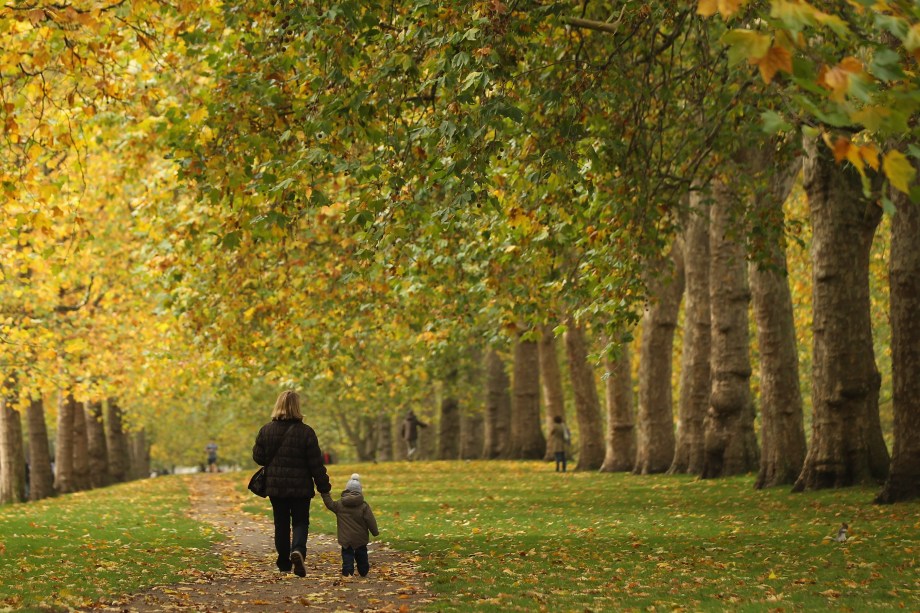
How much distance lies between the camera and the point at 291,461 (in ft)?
37.7

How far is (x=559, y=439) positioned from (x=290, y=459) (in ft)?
79.5

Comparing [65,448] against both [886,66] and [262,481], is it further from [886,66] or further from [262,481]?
[886,66]

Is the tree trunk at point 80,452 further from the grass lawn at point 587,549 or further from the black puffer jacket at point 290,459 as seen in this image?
the black puffer jacket at point 290,459

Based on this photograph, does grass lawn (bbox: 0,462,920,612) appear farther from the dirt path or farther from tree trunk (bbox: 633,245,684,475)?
tree trunk (bbox: 633,245,684,475)

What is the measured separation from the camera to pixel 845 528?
42.4 feet

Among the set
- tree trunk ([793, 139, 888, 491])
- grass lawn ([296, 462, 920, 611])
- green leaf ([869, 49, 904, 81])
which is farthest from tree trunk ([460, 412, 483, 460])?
green leaf ([869, 49, 904, 81])

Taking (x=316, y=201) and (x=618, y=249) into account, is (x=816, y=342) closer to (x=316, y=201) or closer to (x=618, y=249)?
(x=618, y=249)

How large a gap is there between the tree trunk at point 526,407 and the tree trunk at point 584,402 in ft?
18.8

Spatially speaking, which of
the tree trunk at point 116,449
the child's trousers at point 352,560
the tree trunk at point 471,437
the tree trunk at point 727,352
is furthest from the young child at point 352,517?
the tree trunk at point 471,437

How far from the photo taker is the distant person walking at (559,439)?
1304 inches

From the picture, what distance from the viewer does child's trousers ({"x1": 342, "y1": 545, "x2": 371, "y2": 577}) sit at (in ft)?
38.5

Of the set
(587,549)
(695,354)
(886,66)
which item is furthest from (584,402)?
(886,66)

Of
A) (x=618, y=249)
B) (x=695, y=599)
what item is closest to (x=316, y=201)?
(x=618, y=249)

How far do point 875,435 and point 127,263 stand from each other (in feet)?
70.6
